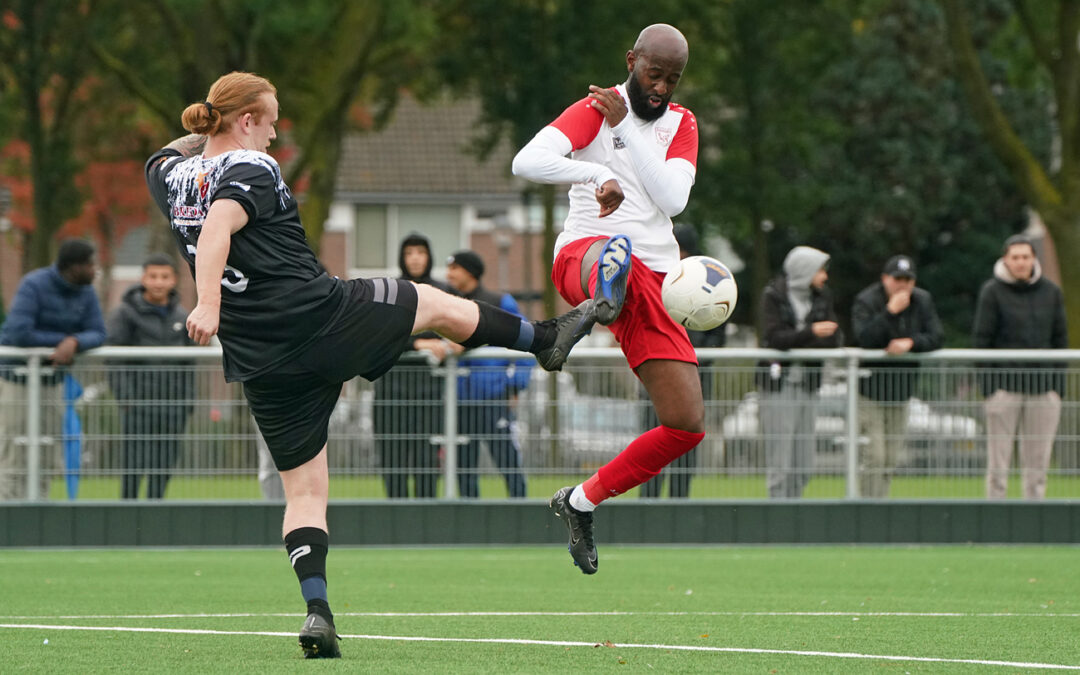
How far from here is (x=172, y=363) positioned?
42.5 ft

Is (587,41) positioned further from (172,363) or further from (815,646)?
(815,646)

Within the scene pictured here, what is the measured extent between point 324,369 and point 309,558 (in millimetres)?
746

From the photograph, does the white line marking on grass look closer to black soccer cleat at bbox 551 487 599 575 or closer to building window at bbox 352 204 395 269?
black soccer cleat at bbox 551 487 599 575

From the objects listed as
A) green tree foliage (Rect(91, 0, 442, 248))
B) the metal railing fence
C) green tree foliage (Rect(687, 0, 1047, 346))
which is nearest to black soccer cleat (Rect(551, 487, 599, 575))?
the metal railing fence

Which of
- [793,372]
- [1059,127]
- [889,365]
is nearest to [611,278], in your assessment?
[793,372]

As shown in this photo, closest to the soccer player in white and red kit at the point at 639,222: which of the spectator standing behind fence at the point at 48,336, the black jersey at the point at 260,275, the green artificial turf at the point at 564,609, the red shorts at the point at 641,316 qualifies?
the red shorts at the point at 641,316

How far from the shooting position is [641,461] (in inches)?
325

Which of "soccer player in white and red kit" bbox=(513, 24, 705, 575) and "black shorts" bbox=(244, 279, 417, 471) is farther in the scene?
"soccer player in white and red kit" bbox=(513, 24, 705, 575)

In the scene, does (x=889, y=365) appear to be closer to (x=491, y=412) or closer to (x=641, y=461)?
(x=491, y=412)

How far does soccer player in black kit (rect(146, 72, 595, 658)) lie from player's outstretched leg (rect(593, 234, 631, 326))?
759 millimetres

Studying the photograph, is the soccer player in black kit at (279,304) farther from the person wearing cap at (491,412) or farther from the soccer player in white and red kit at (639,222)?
the person wearing cap at (491,412)

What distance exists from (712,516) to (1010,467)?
92.9 inches

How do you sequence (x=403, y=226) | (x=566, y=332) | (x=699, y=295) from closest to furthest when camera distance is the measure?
(x=566, y=332)
(x=699, y=295)
(x=403, y=226)

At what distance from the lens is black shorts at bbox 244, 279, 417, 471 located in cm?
674
